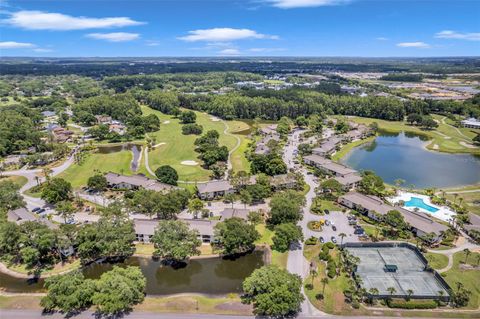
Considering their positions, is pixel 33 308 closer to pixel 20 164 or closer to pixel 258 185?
pixel 258 185

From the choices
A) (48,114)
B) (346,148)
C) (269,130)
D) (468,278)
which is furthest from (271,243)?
(48,114)

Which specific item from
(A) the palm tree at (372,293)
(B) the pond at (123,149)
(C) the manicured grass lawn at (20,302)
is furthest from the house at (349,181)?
(C) the manicured grass lawn at (20,302)

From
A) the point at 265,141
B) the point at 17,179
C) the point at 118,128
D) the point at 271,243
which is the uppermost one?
the point at 118,128

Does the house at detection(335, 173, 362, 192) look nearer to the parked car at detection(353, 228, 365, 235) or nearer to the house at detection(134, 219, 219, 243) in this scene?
the parked car at detection(353, 228, 365, 235)

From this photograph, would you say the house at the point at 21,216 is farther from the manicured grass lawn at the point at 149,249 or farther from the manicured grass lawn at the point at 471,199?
the manicured grass lawn at the point at 471,199

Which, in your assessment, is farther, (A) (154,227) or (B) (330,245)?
(A) (154,227)

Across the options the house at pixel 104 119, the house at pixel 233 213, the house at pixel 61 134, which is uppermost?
the house at pixel 104 119

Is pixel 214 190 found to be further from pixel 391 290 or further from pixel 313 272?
pixel 391 290
